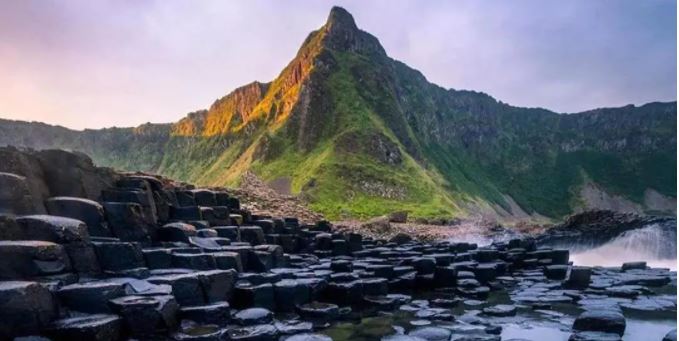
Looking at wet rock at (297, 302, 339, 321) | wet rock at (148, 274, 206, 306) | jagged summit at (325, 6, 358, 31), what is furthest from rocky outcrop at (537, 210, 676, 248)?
jagged summit at (325, 6, 358, 31)

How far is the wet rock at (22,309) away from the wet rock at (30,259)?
819 millimetres

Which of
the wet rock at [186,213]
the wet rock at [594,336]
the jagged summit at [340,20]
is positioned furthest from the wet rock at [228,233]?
the jagged summit at [340,20]

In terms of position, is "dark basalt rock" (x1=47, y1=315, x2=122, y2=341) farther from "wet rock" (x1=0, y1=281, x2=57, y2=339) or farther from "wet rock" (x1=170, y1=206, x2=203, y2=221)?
"wet rock" (x1=170, y1=206, x2=203, y2=221)

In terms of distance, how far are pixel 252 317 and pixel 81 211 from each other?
15.7ft

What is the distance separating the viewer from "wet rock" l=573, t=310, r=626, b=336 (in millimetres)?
7379

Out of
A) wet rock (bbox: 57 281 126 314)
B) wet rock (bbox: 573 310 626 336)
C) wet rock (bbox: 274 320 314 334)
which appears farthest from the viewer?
wet rock (bbox: 274 320 314 334)

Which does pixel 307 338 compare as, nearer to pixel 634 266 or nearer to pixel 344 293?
pixel 344 293

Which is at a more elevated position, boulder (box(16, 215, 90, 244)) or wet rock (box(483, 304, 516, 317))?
boulder (box(16, 215, 90, 244))

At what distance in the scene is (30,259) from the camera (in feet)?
23.4

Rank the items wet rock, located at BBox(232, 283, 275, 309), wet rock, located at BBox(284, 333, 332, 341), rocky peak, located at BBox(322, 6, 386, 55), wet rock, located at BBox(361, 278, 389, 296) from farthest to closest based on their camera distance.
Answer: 1. rocky peak, located at BBox(322, 6, 386, 55)
2. wet rock, located at BBox(361, 278, 389, 296)
3. wet rock, located at BBox(232, 283, 275, 309)
4. wet rock, located at BBox(284, 333, 332, 341)

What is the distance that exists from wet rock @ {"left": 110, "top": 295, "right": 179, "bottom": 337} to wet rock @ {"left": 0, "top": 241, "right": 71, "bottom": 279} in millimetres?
1327

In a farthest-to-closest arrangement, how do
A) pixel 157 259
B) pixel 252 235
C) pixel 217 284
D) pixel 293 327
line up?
pixel 252 235 < pixel 157 259 < pixel 217 284 < pixel 293 327

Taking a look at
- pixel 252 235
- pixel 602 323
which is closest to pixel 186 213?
pixel 252 235

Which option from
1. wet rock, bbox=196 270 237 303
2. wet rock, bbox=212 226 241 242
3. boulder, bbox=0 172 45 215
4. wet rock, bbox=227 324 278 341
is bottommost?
wet rock, bbox=227 324 278 341
